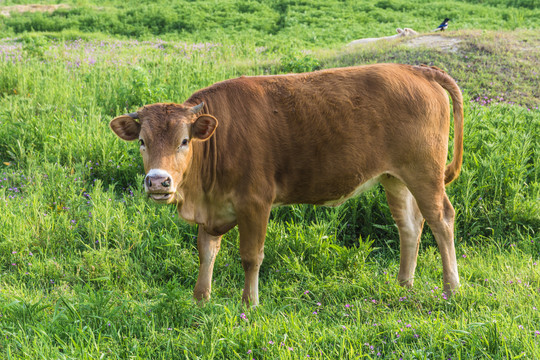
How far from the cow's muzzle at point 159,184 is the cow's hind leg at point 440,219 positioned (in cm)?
200

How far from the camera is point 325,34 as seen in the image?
16938mm

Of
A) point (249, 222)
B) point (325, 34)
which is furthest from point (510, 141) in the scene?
point (325, 34)

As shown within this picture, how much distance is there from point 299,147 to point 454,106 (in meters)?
1.50

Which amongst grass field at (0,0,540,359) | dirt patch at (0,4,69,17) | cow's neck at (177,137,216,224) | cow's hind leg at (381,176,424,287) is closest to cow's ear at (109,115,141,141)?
cow's neck at (177,137,216,224)

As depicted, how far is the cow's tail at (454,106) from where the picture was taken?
4766mm

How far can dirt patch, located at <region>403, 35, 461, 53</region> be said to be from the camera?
1020cm

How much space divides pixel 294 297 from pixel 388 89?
1786 millimetres

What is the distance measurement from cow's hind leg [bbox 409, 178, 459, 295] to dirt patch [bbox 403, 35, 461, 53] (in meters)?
6.18

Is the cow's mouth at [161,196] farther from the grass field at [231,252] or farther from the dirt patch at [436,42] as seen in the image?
the dirt patch at [436,42]

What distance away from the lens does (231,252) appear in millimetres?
5172

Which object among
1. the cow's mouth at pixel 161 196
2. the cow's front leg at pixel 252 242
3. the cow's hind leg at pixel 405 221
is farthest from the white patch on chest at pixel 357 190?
the cow's mouth at pixel 161 196

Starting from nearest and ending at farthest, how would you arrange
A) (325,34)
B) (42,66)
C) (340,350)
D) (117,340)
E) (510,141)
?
(340,350) → (117,340) → (510,141) → (42,66) → (325,34)

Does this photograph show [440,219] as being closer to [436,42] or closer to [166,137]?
Answer: [166,137]

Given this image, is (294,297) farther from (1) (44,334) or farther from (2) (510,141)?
(2) (510,141)
